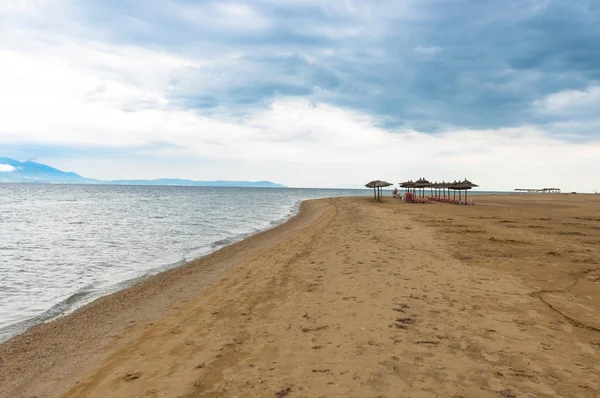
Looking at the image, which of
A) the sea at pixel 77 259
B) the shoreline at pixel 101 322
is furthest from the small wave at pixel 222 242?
the shoreline at pixel 101 322

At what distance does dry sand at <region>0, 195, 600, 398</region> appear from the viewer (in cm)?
436

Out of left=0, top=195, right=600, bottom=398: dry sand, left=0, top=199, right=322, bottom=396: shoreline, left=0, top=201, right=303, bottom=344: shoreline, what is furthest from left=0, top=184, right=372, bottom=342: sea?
left=0, top=195, right=600, bottom=398: dry sand

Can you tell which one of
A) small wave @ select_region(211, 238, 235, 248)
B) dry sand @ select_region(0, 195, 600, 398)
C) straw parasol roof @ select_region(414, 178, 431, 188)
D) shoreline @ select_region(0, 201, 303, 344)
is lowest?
shoreline @ select_region(0, 201, 303, 344)

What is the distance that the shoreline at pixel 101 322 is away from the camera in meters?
5.86

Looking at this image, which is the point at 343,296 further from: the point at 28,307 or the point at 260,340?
the point at 28,307

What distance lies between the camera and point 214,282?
10.7m

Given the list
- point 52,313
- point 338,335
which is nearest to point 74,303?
point 52,313

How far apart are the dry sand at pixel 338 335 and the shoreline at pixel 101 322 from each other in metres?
0.04

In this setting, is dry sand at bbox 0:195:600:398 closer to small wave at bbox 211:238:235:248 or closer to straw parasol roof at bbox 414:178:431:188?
small wave at bbox 211:238:235:248

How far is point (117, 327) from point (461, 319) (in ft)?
22.8

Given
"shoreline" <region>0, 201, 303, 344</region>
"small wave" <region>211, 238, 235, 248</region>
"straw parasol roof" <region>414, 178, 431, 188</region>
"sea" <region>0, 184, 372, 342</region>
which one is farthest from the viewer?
"straw parasol roof" <region>414, 178, 431, 188</region>

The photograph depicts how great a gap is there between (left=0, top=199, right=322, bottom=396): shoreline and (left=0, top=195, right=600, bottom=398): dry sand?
44mm

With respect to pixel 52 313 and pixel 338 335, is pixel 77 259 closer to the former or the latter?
pixel 52 313

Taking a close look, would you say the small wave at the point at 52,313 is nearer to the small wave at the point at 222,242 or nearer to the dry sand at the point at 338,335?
the dry sand at the point at 338,335
